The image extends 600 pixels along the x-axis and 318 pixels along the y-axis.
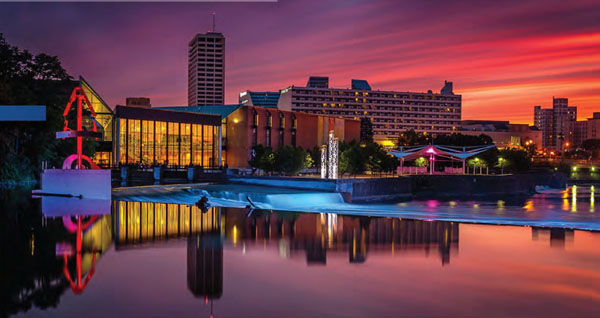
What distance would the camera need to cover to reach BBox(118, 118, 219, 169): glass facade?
212 ft

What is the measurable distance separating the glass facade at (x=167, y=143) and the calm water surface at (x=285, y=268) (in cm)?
4291

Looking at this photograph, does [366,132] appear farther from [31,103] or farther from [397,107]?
[31,103]

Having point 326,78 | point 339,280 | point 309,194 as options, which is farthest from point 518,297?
point 326,78

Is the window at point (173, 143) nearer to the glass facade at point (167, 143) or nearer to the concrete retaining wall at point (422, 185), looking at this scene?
the glass facade at point (167, 143)

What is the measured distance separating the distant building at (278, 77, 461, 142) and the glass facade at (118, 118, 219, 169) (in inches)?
3921

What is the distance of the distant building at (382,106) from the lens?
173500 mm

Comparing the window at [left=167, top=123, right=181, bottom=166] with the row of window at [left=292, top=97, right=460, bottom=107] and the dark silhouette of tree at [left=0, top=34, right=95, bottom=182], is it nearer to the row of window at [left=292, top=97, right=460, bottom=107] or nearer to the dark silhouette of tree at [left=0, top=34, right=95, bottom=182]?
the dark silhouette of tree at [left=0, top=34, right=95, bottom=182]

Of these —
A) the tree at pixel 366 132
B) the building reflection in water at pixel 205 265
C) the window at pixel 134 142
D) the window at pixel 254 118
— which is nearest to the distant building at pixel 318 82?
the tree at pixel 366 132

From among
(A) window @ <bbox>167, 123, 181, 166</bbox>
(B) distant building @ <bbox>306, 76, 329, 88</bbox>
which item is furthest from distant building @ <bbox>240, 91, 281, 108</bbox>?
(A) window @ <bbox>167, 123, 181, 166</bbox>

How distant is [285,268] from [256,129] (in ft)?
217

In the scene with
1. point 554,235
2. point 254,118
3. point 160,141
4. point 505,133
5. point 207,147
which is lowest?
point 554,235

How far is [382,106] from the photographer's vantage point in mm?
182375

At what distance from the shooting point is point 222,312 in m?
9.43

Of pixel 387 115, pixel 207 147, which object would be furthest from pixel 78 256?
pixel 387 115
